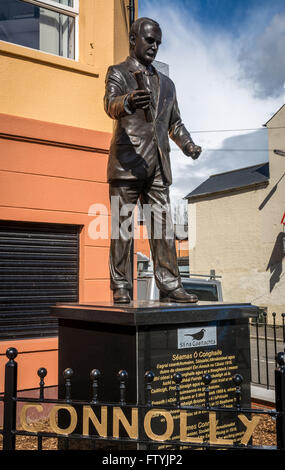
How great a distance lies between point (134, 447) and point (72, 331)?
1.17 metres

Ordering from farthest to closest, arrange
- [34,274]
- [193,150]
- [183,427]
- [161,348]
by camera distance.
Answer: [34,274] < [193,150] < [161,348] < [183,427]

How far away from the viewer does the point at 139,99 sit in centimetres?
366

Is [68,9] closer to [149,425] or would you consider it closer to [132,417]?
[132,417]

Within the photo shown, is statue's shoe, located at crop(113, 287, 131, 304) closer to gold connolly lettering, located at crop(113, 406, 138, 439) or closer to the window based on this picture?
gold connolly lettering, located at crop(113, 406, 138, 439)

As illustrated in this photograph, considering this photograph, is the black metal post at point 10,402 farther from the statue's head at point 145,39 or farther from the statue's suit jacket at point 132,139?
the statue's head at point 145,39

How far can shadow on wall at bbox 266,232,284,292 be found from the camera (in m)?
19.3

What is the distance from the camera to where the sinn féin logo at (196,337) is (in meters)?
3.78

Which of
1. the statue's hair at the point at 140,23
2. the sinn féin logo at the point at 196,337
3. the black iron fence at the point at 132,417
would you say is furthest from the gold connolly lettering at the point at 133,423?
the statue's hair at the point at 140,23

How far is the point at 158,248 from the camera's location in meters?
4.48

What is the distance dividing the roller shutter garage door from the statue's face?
2.63 m

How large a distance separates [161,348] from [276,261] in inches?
659

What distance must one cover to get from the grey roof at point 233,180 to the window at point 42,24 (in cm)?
1455

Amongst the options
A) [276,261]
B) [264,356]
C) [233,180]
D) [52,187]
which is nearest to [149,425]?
[52,187]

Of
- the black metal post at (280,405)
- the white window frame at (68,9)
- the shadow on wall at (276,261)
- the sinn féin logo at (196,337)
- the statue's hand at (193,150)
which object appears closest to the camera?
the black metal post at (280,405)
